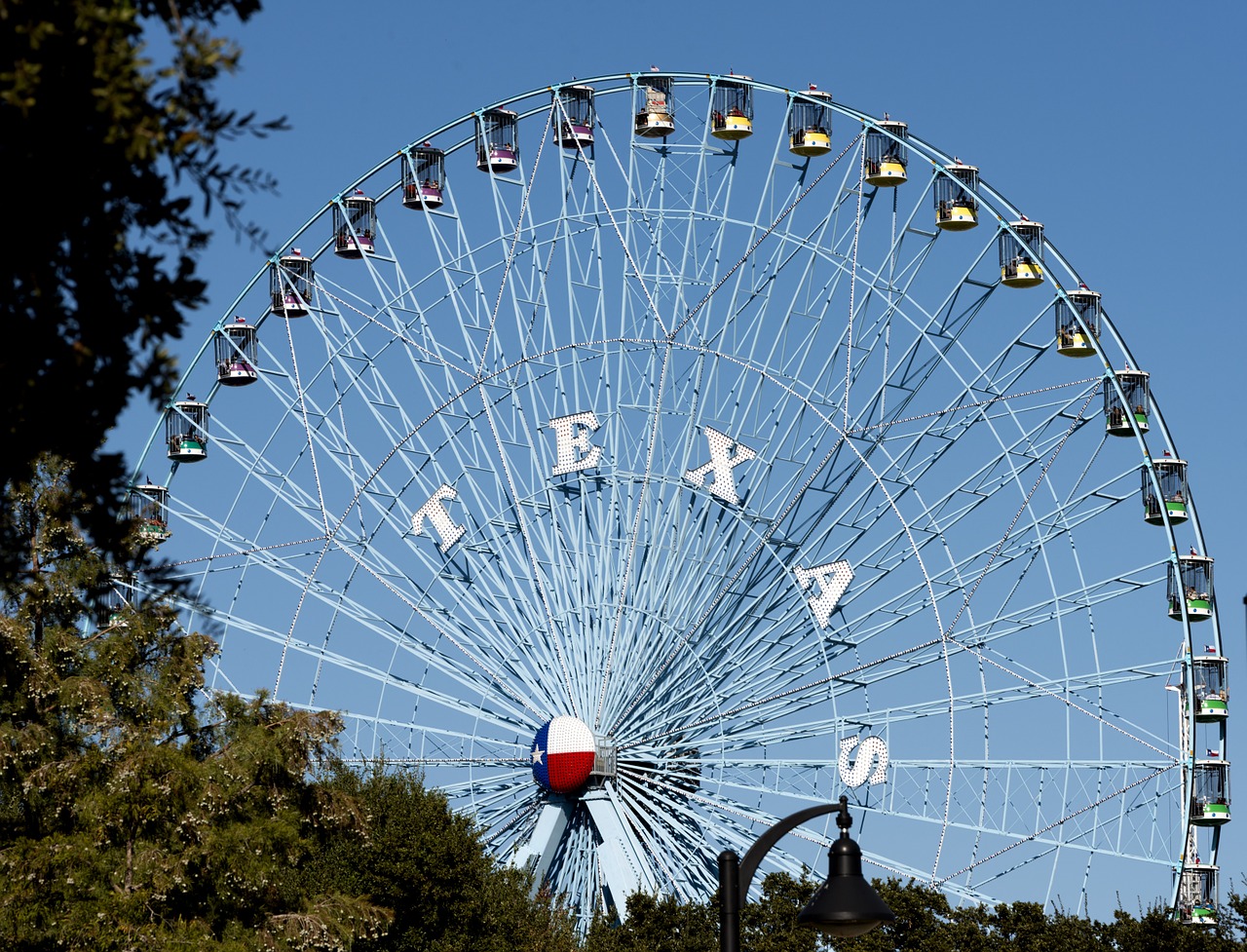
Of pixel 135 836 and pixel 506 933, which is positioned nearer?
pixel 135 836

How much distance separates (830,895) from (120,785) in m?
21.2

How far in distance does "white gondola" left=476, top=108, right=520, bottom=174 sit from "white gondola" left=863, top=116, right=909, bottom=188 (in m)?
8.37

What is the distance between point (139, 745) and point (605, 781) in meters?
13.8

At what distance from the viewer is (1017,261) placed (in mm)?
48969

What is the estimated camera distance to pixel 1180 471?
47.8 m

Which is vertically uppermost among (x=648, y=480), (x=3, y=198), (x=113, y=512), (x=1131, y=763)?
(x=648, y=480)

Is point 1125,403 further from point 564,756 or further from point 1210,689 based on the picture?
point 564,756

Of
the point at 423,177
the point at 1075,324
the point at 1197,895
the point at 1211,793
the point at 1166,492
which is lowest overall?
the point at 1197,895

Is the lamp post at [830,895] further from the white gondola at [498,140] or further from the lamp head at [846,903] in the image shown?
the white gondola at [498,140]

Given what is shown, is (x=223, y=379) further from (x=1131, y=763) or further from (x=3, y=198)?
(x=3, y=198)

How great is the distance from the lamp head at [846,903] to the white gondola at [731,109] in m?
36.7

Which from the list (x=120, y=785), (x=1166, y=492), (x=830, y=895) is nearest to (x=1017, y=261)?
(x=1166, y=492)

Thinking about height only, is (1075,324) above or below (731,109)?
below

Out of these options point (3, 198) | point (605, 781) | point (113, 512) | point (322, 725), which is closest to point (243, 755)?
point (322, 725)
